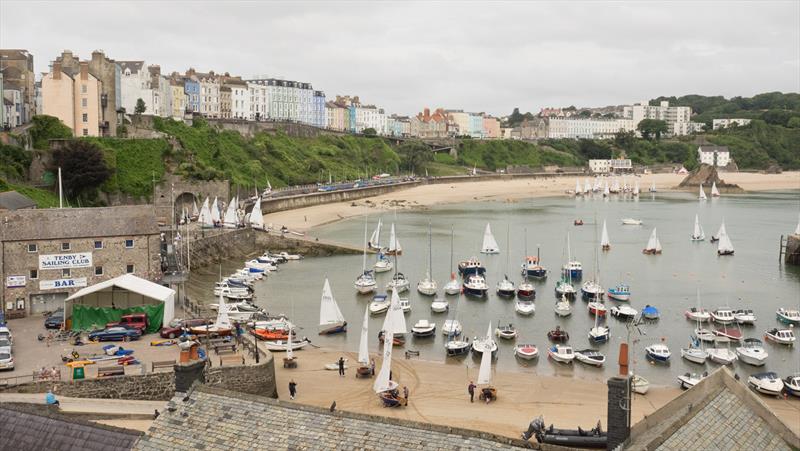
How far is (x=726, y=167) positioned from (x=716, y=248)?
117416mm

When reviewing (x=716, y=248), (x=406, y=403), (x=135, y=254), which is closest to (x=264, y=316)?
(x=135, y=254)

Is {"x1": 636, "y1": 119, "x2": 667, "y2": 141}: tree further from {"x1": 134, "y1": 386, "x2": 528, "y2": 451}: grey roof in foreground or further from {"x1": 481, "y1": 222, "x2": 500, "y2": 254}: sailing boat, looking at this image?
{"x1": 134, "y1": 386, "x2": 528, "y2": 451}: grey roof in foreground

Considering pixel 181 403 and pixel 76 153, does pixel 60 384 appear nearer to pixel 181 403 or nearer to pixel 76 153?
pixel 181 403

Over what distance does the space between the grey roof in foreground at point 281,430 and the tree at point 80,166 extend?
48.1 meters

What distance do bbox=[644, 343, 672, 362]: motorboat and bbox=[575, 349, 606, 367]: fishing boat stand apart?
201cm

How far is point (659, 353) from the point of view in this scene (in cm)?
3200

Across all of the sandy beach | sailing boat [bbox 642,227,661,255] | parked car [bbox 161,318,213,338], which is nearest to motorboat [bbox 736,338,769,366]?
parked car [bbox 161,318,213,338]

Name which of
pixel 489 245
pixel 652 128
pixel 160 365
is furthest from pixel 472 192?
pixel 160 365

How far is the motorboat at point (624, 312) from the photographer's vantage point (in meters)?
39.5

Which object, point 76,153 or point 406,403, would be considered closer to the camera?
point 406,403

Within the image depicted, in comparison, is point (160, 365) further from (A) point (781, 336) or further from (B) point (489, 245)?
(B) point (489, 245)

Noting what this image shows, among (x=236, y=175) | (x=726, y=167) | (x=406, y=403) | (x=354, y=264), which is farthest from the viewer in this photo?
(x=726, y=167)

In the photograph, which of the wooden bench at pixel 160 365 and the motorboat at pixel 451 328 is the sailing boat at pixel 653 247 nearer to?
the motorboat at pixel 451 328

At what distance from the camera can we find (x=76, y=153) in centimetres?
5666
